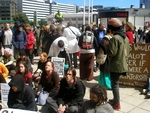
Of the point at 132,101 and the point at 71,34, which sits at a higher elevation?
the point at 71,34

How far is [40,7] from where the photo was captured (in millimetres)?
168625

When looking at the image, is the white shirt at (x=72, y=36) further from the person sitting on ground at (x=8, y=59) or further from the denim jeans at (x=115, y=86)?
the denim jeans at (x=115, y=86)

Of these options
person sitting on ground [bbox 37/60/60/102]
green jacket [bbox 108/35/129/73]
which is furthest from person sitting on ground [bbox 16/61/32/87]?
green jacket [bbox 108/35/129/73]

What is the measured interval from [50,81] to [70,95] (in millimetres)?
A: 720

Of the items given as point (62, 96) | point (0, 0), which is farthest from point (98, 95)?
point (0, 0)

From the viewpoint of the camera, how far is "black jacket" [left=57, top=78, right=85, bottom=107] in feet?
12.7

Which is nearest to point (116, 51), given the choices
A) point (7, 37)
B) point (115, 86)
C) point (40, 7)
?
point (115, 86)

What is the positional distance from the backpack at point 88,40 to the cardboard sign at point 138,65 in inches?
43.6

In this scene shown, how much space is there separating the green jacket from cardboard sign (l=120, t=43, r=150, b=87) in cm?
136

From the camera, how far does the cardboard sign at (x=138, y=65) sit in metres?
5.48

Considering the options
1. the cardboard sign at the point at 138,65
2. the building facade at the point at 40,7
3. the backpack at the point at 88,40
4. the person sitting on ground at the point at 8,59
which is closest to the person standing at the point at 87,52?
the backpack at the point at 88,40

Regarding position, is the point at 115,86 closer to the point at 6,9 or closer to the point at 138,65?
the point at 138,65

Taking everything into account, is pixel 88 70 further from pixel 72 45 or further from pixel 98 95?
pixel 98 95

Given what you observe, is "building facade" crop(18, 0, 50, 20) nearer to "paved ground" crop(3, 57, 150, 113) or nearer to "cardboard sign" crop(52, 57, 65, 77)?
"cardboard sign" crop(52, 57, 65, 77)
